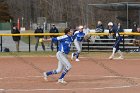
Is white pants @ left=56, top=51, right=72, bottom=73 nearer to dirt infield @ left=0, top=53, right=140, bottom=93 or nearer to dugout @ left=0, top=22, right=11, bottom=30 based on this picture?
dirt infield @ left=0, top=53, right=140, bottom=93

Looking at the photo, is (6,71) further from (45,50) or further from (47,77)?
(45,50)

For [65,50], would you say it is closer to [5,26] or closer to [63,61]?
[63,61]

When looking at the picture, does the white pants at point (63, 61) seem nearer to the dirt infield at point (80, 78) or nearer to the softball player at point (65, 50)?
the softball player at point (65, 50)

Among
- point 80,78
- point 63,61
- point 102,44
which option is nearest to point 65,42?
point 63,61

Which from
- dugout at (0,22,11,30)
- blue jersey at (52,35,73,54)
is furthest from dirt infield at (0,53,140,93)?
dugout at (0,22,11,30)

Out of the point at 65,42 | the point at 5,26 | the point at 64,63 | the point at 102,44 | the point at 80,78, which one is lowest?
the point at 80,78

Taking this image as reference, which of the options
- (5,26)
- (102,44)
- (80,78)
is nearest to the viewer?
(80,78)

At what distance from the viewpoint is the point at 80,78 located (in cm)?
1681

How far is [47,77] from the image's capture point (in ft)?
54.3

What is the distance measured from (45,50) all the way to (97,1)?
33.7 meters

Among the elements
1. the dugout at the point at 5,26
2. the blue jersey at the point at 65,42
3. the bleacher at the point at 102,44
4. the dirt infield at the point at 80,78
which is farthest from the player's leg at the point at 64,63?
the dugout at the point at 5,26

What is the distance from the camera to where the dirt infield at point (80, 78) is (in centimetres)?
1385

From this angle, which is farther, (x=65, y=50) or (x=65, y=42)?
(x=65, y=50)

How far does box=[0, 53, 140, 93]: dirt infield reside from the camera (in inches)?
545
